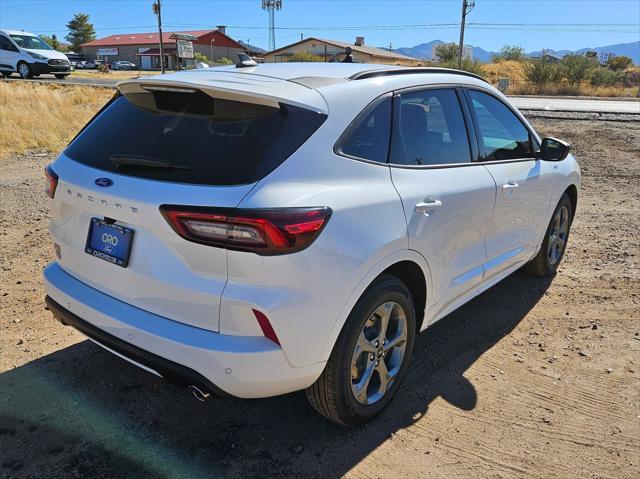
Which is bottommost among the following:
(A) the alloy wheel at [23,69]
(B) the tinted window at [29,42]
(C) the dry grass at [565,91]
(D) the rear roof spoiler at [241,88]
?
(D) the rear roof spoiler at [241,88]

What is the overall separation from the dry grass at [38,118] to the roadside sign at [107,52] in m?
81.7

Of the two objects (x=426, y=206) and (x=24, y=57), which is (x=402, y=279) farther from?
(x=24, y=57)

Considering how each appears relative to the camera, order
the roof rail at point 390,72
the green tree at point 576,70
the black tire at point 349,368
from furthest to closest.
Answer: the green tree at point 576,70, the roof rail at point 390,72, the black tire at point 349,368

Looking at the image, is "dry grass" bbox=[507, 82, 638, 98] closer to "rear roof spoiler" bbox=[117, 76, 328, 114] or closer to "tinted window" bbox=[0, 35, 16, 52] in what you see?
"tinted window" bbox=[0, 35, 16, 52]

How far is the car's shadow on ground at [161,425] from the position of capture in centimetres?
257

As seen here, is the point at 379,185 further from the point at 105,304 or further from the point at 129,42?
the point at 129,42

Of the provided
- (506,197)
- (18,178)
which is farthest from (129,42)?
(506,197)

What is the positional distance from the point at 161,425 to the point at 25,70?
29.9 metres

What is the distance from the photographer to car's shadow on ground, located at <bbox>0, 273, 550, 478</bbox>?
101 inches

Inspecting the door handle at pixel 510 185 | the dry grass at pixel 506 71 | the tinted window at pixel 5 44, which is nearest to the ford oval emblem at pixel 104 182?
the door handle at pixel 510 185

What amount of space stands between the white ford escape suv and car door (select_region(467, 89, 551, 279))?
440 millimetres

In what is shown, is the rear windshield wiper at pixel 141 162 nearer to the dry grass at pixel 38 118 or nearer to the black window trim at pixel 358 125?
the black window trim at pixel 358 125

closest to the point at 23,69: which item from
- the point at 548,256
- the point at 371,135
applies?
the point at 548,256

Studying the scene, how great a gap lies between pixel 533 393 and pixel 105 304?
2.50 meters
